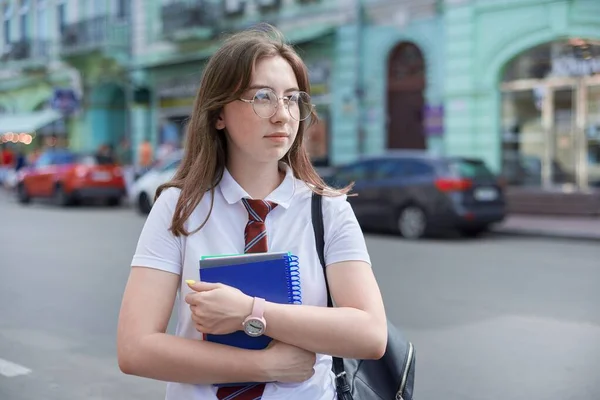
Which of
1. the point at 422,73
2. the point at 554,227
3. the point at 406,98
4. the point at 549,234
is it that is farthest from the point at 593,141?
the point at 406,98

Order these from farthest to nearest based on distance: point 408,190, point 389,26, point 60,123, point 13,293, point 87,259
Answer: point 60,123 → point 389,26 → point 408,190 → point 87,259 → point 13,293

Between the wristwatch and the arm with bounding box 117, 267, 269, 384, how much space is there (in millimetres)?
63

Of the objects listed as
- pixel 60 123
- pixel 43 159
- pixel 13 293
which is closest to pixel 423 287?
pixel 13 293

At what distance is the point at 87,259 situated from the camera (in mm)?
10211

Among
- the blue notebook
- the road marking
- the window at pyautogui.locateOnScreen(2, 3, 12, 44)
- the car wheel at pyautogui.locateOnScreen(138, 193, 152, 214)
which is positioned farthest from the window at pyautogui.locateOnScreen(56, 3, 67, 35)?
the blue notebook

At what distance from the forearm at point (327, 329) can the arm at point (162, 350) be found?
0.30 feet

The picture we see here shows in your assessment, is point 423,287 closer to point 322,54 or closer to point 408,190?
point 408,190

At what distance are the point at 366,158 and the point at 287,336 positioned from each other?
1271 centimetres

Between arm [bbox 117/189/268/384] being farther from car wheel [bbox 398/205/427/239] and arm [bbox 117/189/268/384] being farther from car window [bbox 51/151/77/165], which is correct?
car window [bbox 51/151/77/165]

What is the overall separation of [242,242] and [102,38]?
1086 inches

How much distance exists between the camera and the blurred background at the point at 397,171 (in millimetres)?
5570

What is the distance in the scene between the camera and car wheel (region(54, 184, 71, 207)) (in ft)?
68.0

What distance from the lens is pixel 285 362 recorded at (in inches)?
70.0

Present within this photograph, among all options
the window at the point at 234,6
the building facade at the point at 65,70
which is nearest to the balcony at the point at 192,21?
the window at the point at 234,6
